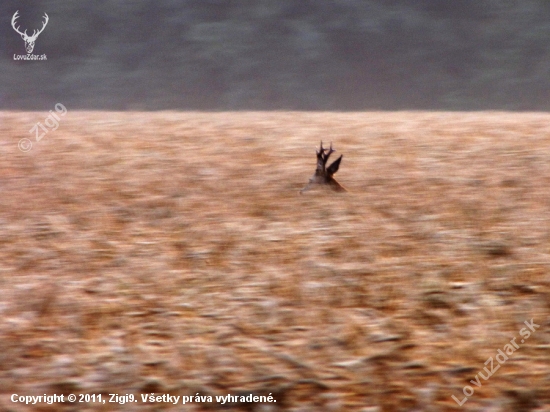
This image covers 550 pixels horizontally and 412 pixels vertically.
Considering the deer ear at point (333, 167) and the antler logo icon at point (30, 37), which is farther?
the antler logo icon at point (30, 37)

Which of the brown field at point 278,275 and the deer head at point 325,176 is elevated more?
the deer head at point 325,176

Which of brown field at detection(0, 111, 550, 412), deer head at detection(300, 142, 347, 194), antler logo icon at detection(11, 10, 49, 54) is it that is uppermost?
antler logo icon at detection(11, 10, 49, 54)

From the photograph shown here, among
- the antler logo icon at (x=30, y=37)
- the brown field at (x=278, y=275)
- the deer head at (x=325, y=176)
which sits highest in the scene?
the antler logo icon at (x=30, y=37)

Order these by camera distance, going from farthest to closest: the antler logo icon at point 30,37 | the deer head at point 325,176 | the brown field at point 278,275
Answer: the antler logo icon at point 30,37 < the deer head at point 325,176 < the brown field at point 278,275

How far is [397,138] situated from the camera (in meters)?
8.02

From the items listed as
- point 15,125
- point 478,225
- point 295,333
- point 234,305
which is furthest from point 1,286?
point 15,125

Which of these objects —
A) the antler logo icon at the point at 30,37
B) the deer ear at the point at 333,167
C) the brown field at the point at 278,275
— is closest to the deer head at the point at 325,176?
the deer ear at the point at 333,167

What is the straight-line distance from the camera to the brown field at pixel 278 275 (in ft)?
12.7

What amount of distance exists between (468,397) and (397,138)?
15.3 ft

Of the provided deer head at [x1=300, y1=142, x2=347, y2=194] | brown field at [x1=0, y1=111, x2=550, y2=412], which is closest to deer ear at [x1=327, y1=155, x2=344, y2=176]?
deer head at [x1=300, y1=142, x2=347, y2=194]

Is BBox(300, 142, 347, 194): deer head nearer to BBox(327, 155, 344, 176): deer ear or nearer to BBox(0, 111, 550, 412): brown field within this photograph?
BBox(327, 155, 344, 176): deer ear

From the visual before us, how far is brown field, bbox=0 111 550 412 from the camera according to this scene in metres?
3.87

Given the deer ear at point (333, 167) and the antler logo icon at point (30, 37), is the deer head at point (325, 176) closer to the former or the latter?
the deer ear at point (333, 167)

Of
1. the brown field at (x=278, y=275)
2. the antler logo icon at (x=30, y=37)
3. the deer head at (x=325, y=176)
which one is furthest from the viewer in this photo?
the antler logo icon at (x=30, y=37)
